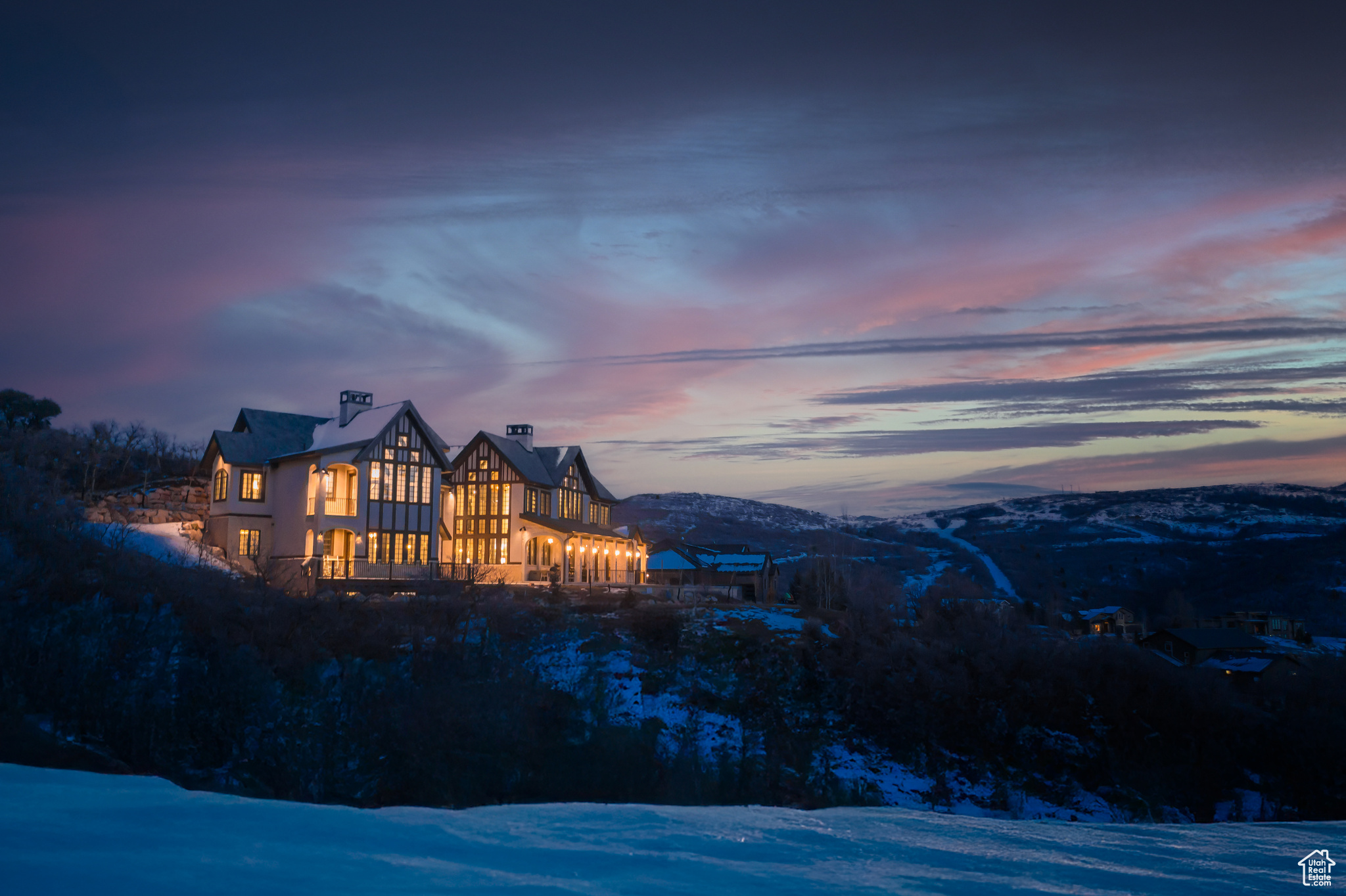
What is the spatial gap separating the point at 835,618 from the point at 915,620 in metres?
4.93

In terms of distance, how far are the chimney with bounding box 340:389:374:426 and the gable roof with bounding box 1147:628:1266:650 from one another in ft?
160

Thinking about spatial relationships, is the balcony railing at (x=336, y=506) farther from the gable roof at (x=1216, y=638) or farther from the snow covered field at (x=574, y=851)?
the gable roof at (x=1216, y=638)

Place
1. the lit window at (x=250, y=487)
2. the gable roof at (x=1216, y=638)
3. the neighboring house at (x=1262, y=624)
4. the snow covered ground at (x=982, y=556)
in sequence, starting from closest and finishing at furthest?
the lit window at (x=250, y=487) → the gable roof at (x=1216, y=638) → the neighboring house at (x=1262, y=624) → the snow covered ground at (x=982, y=556)

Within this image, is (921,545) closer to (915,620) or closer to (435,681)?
(915,620)

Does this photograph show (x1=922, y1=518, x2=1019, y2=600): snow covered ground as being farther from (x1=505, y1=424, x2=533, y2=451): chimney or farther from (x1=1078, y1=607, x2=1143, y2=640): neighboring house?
(x1=505, y1=424, x2=533, y2=451): chimney

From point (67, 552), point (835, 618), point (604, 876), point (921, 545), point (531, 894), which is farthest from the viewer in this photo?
point (921, 545)

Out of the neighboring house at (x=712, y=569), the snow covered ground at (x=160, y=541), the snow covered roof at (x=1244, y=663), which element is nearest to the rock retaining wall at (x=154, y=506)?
the snow covered ground at (x=160, y=541)

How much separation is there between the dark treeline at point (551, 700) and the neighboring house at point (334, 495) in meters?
5.91

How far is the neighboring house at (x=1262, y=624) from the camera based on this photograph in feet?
218

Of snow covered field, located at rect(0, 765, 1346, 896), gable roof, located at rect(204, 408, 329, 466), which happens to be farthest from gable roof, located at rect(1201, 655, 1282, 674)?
gable roof, located at rect(204, 408, 329, 466)

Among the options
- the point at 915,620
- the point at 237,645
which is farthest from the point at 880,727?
the point at 237,645

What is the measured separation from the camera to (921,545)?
160750mm

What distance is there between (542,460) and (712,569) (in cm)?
1674

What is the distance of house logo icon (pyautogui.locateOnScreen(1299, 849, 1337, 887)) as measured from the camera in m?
4.46
